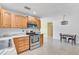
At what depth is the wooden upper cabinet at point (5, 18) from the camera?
228 centimetres

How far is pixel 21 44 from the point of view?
252cm

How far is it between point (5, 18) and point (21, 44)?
26.3 inches

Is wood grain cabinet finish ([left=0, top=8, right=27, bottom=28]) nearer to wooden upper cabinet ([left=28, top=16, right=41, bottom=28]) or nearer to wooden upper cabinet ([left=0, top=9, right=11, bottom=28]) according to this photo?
wooden upper cabinet ([left=0, top=9, right=11, bottom=28])

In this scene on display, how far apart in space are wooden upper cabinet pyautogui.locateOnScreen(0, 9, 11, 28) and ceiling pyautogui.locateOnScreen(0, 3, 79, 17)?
0.11 m

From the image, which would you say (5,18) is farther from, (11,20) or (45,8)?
(45,8)

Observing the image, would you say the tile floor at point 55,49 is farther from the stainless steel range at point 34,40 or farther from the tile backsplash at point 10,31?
the tile backsplash at point 10,31

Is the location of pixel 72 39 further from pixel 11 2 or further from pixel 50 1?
pixel 11 2


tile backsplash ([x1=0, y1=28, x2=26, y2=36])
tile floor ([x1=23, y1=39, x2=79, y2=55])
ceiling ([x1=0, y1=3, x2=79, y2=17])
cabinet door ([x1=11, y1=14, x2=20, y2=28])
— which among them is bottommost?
tile floor ([x1=23, y1=39, x2=79, y2=55])

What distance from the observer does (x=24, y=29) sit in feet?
8.50

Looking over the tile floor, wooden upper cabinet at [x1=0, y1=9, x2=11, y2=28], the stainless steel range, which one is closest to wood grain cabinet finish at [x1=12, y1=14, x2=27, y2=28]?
wooden upper cabinet at [x1=0, y1=9, x2=11, y2=28]

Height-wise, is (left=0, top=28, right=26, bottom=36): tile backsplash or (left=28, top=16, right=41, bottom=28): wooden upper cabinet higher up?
(left=28, top=16, right=41, bottom=28): wooden upper cabinet

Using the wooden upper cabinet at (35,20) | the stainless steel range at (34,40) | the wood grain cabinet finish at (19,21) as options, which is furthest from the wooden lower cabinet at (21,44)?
the wooden upper cabinet at (35,20)

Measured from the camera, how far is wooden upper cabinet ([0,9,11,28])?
2.28m

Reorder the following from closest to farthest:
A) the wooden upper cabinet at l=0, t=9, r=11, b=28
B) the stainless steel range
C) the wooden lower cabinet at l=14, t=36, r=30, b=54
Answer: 1. the wooden upper cabinet at l=0, t=9, r=11, b=28
2. the wooden lower cabinet at l=14, t=36, r=30, b=54
3. the stainless steel range
